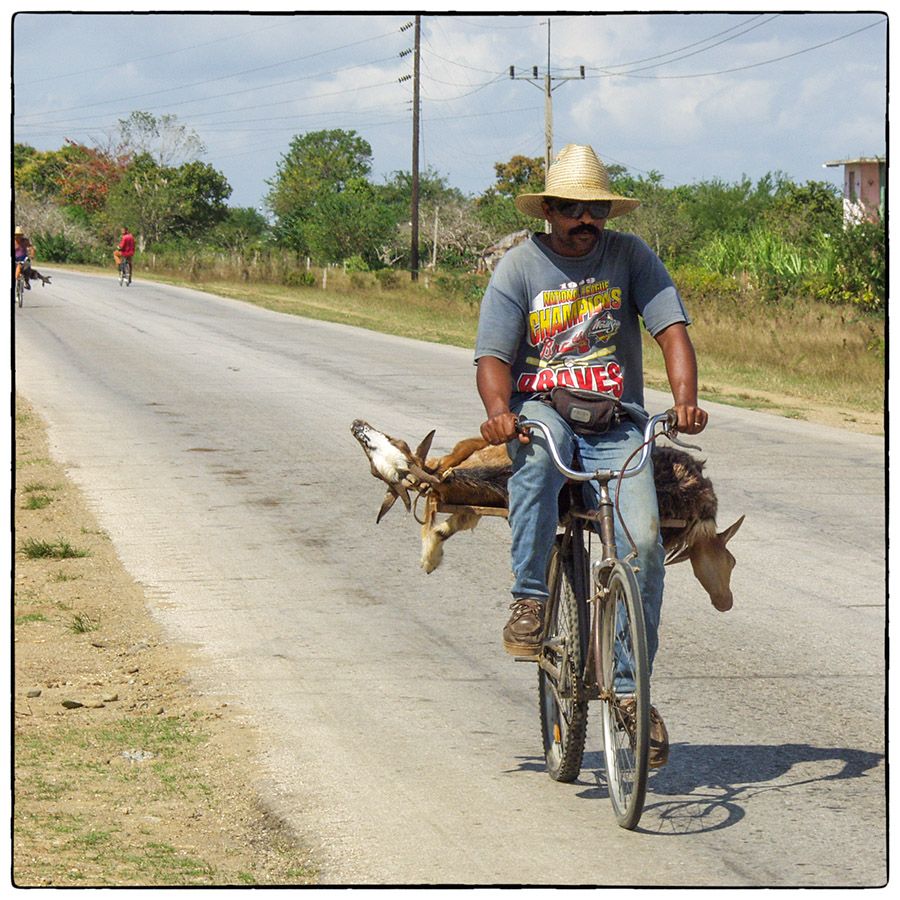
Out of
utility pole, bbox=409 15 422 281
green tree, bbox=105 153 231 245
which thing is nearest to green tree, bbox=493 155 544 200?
green tree, bbox=105 153 231 245

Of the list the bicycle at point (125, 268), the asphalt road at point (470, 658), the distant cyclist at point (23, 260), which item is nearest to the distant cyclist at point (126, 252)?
the bicycle at point (125, 268)

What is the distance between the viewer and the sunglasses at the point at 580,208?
17.2ft

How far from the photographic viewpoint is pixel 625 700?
499cm

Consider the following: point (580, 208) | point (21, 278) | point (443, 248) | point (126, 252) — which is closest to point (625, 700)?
point (580, 208)

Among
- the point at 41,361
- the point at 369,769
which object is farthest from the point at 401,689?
the point at 41,361

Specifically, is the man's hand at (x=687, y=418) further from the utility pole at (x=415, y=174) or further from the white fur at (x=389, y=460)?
the utility pole at (x=415, y=174)

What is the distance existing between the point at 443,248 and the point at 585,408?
212 feet

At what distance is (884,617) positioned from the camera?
322 inches

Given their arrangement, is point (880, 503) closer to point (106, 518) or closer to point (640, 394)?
point (106, 518)

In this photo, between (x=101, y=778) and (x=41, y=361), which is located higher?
(x=41, y=361)

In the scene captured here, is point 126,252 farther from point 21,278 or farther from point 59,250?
point 59,250

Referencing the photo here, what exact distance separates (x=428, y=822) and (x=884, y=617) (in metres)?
3.90

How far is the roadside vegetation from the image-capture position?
79.9ft

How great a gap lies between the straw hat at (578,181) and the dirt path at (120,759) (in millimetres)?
2331
